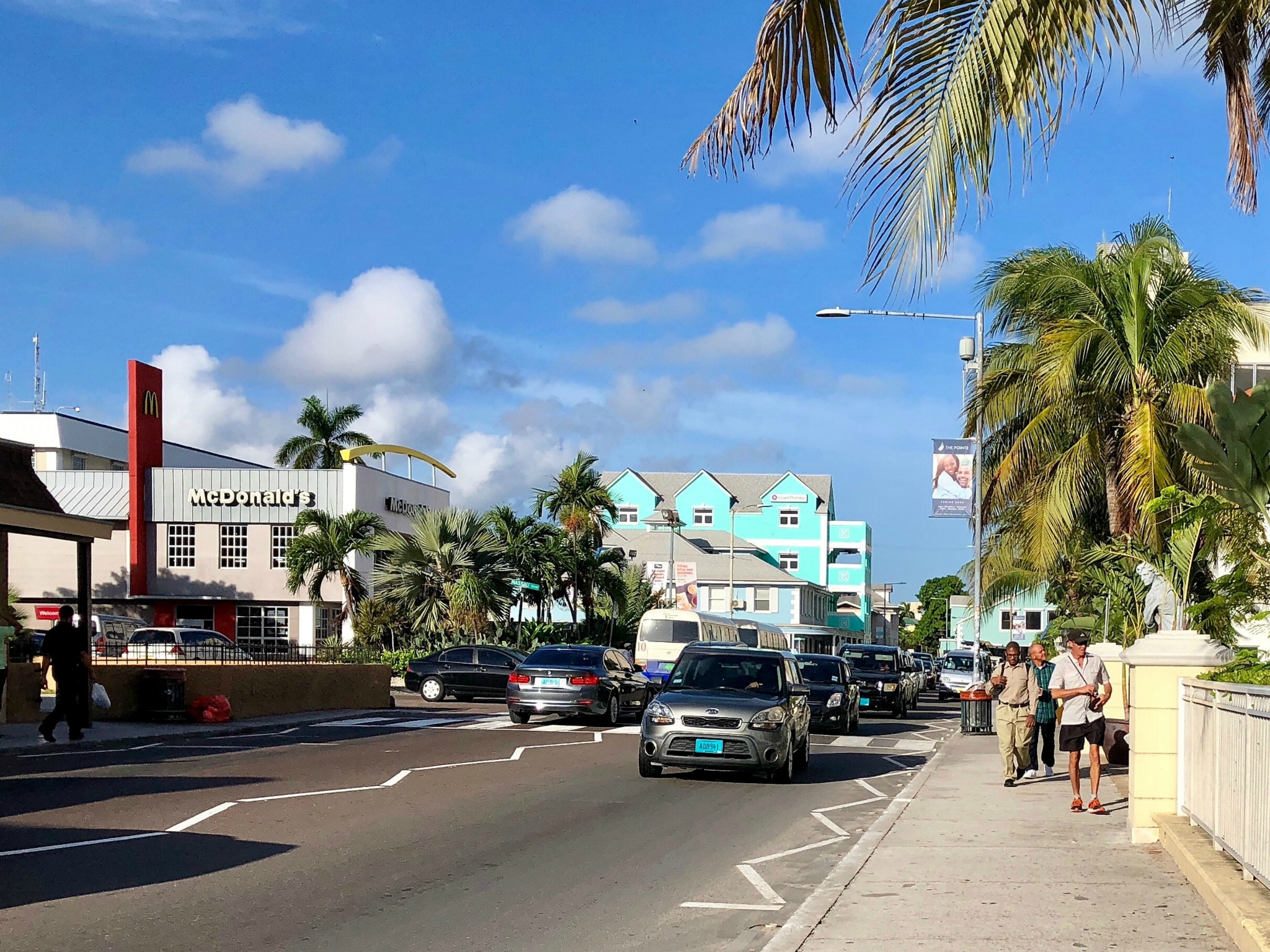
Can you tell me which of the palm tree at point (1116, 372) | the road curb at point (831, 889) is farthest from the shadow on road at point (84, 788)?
the palm tree at point (1116, 372)

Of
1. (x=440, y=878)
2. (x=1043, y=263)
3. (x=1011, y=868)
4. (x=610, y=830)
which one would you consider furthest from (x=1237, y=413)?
(x=1043, y=263)

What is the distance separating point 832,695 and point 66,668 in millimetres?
13943

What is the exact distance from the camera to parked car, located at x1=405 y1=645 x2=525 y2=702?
119 feet

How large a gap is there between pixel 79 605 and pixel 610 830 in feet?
47.3

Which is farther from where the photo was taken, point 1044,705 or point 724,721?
point 1044,705

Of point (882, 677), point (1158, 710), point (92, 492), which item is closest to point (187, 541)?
point (92, 492)

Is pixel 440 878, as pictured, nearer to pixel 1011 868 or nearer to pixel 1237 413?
pixel 1011 868

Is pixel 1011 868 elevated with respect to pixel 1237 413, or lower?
lower

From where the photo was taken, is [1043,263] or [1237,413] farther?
[1043,263]

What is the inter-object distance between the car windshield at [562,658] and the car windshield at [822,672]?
13.9 ft

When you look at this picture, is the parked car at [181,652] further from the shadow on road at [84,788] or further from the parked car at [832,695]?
the shadow on road at [84,788]

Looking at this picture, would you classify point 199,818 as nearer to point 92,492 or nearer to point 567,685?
point 567,685

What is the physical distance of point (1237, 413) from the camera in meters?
12.3

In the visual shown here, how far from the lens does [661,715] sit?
1659 centimetres
